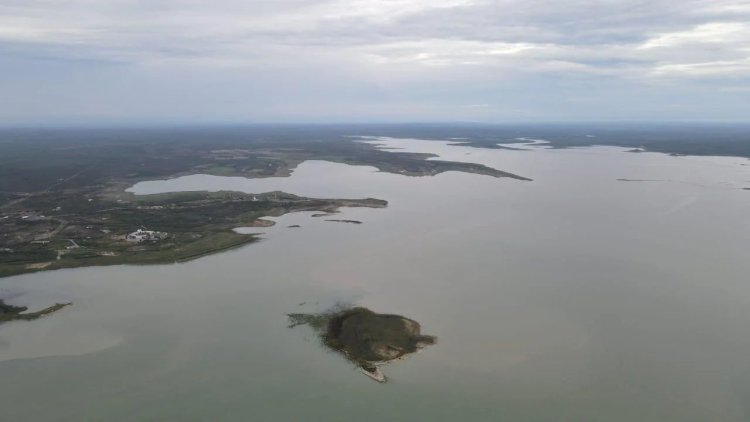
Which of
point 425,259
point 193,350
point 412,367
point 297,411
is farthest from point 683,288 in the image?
point 193,350

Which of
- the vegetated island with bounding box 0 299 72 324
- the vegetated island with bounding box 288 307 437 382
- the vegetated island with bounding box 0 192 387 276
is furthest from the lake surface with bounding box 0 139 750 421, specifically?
the vegetated island with bounding box 0 192 387 276

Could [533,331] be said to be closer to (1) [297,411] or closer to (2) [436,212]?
(1) [297,411]

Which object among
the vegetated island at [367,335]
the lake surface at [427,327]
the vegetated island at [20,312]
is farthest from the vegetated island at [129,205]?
the vegetated island at [367,335]

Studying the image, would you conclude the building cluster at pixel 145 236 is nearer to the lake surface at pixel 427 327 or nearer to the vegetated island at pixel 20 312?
the lake surface at pixel 427 327

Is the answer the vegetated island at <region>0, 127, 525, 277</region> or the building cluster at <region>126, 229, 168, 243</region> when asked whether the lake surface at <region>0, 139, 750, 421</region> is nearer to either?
the vegetated island at <region>0, 127, 525, 277</region>

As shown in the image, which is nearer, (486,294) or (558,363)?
(558,363)

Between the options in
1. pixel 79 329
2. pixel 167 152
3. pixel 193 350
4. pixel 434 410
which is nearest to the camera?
pixel 434 410

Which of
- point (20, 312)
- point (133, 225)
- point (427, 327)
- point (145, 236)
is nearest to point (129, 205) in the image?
point (133, 225)
